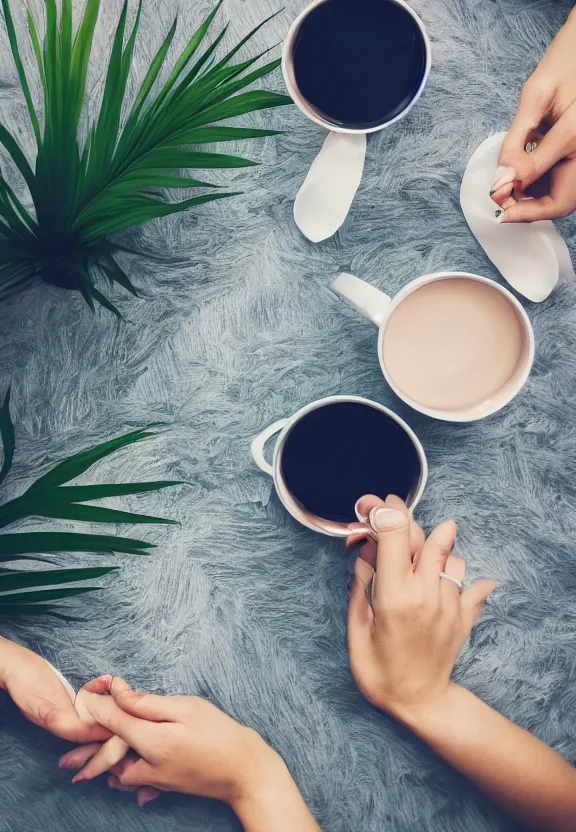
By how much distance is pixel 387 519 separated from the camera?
0.63m

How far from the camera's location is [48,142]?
1.98 feet

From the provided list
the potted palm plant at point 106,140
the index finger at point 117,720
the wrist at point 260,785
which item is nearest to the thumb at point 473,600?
the wrist at point 260,785

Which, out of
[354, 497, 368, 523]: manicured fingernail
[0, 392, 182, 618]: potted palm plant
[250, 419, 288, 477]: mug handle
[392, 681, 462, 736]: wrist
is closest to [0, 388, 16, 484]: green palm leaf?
[0, 392, 182, 618]: potted palm plant

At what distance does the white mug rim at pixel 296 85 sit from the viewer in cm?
64

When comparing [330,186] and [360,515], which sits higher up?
[330,186]

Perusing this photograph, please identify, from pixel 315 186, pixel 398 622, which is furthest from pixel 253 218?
pixel 398 622

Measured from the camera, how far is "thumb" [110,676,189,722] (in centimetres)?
70

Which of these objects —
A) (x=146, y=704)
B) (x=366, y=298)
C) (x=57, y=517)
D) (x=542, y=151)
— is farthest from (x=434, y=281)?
(x=146, y=704)

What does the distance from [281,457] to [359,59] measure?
17.1 inches

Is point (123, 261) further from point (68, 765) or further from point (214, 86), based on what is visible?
point (68, 765)

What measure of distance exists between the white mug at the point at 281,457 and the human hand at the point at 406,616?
0.13ft

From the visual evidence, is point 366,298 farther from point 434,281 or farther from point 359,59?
point 359,59

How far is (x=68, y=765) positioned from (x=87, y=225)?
0.62 metres

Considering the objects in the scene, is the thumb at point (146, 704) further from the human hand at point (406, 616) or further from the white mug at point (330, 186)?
the white mug at point (330, 186)
